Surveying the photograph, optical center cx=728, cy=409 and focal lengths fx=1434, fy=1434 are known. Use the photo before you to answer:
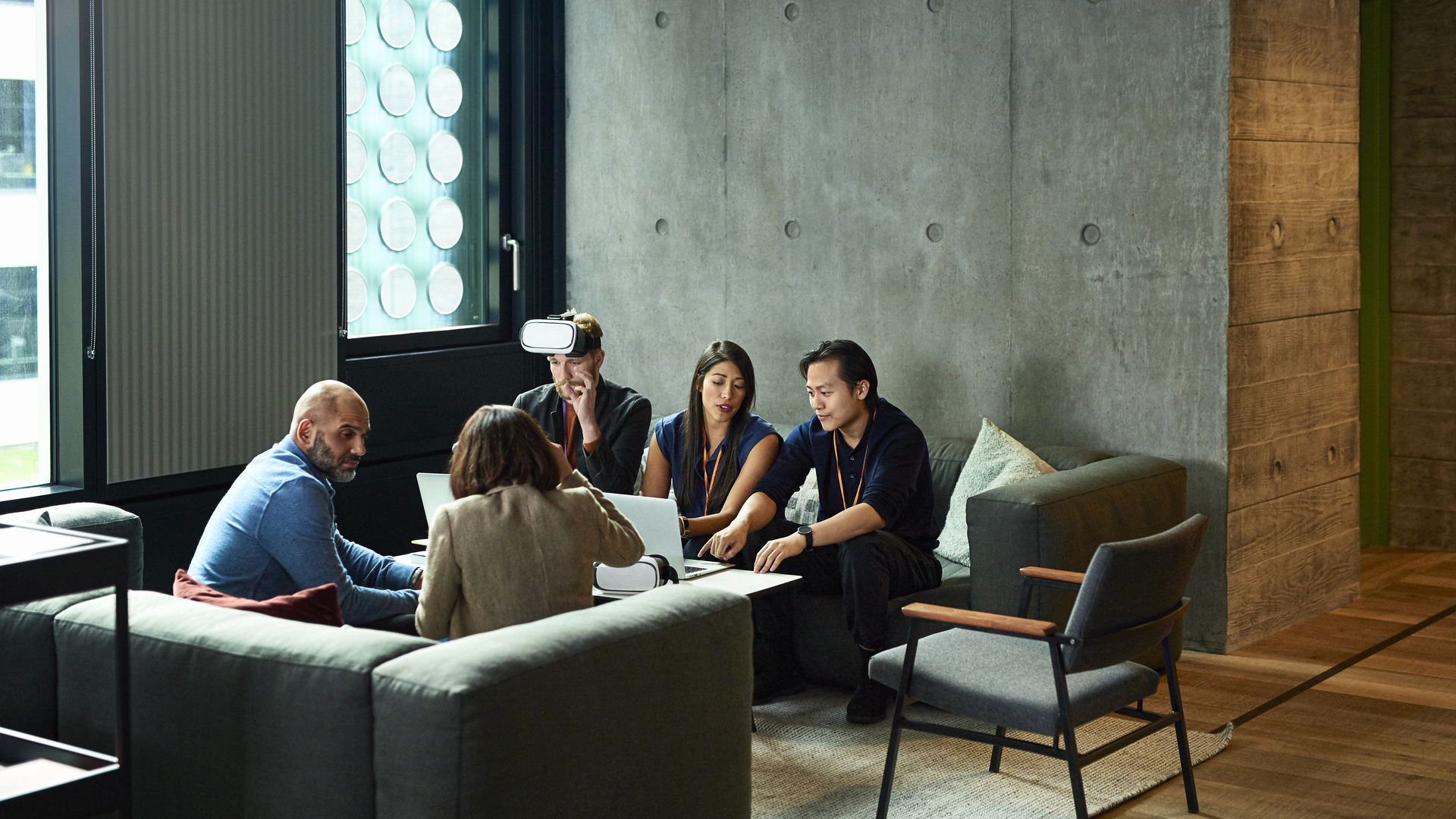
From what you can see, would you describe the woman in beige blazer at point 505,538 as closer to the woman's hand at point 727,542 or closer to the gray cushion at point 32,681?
the gray cushion at point 32,681

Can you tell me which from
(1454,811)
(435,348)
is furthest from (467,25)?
(1454,811)

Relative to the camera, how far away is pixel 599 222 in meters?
6.40

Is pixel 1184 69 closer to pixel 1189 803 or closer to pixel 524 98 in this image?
pixel 1189 803

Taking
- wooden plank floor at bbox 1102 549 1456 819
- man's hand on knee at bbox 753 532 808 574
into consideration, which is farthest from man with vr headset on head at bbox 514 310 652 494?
wooden plank floor at bbox 1102 549 1456 819

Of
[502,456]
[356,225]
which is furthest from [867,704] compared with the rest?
[356,225]

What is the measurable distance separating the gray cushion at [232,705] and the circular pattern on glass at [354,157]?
11.1 ft

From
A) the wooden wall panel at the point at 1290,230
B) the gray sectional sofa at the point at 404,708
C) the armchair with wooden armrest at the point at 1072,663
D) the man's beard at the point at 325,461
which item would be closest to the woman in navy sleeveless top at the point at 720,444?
the armchair with wooden armrest at the point at 1072,663

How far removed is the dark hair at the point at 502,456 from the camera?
3.00 metres

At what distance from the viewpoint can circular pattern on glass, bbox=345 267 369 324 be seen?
5.72m

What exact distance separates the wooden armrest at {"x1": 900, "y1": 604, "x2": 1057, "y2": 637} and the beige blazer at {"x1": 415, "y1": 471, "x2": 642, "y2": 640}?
0.80 metres

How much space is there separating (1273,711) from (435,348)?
3.57 metres

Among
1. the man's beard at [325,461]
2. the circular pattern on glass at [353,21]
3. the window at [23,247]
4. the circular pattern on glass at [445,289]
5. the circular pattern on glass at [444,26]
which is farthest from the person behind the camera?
the circular pattern on glass at [445,289]

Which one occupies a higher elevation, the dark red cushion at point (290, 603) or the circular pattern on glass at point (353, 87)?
the circular pattern on glass at point (353, 87)

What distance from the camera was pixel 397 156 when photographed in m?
5.87
